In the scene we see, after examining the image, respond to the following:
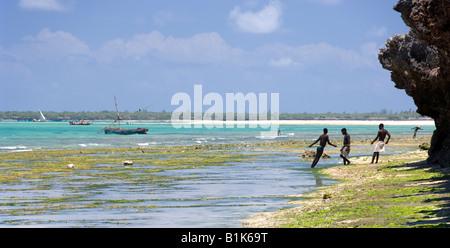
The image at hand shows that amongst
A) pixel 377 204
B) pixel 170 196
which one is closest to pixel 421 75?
pixel 377 204

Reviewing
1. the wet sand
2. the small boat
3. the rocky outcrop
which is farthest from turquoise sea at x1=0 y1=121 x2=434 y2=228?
the small boat

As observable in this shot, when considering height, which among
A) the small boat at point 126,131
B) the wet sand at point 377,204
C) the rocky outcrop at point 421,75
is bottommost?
the small boat at point 126,131

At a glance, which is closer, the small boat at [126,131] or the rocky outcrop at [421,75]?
the rocky outcrop at [421,75]

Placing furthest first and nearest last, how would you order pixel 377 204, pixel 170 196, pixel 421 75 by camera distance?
pixel 421 75 < pixel 170 196 < pixel 377 204

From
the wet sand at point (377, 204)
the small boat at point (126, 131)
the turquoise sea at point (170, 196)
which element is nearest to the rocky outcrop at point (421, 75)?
the wet sand at point (377, 204)

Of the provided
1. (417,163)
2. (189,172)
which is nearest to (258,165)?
(189,172)

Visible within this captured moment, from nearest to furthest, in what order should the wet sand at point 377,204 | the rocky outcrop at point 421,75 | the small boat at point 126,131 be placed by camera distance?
the wet sand at point 377,204 < the rocky outcrop at point 421,75 < the small boat at point 126,131

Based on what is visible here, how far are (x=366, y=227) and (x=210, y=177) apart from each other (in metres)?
14.2

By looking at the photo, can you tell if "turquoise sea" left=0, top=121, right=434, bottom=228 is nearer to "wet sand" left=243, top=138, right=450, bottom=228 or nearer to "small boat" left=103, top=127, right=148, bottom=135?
"wet sand" left=243, top=138, right=450, bottom=228

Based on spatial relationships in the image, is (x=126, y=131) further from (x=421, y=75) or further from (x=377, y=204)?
(x=377, y=204)

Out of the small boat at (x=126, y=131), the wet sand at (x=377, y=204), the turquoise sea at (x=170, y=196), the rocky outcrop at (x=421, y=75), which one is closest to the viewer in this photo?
the wet sand at (x=377, y=204)

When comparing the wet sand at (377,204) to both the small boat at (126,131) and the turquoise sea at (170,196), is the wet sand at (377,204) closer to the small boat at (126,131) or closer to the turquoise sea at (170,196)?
the turquoise sea at (170,196)
